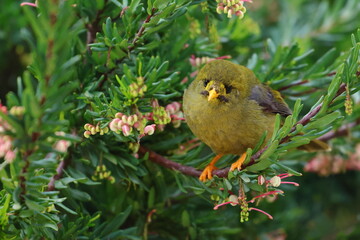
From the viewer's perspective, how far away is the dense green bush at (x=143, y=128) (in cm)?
112

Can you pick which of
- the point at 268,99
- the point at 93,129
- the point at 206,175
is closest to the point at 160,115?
the point at 93,129

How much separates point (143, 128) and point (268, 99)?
974 millimetres

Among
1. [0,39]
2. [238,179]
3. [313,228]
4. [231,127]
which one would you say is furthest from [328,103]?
[0,39]

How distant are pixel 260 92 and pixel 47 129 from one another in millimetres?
1432

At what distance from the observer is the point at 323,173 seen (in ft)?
8.47

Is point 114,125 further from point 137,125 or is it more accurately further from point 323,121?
point 323,121

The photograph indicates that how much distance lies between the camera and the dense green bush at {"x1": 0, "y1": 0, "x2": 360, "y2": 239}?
112cm

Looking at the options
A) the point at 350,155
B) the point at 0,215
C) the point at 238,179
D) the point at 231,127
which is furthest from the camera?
the point at 350,155

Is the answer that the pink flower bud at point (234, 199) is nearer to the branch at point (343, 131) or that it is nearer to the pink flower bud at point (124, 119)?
the pink flower bud at point (124, 119)

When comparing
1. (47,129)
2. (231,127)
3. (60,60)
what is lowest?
(231,127)

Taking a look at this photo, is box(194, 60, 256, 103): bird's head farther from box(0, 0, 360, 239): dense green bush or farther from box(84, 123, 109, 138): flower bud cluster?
box(84, 123, 109, 138): flower bud cluster

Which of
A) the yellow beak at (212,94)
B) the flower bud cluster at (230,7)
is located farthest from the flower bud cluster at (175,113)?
the flower bud cluster at (230,7)

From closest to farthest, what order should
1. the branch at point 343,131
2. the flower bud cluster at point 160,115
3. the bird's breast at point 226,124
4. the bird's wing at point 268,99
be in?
the flower bud cluster at point 160,115 → the bird's breast at point 226,124 → the bird's wing at point 268,99 → the branch at point 343,131

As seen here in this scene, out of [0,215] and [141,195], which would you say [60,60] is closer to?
[0,215]
